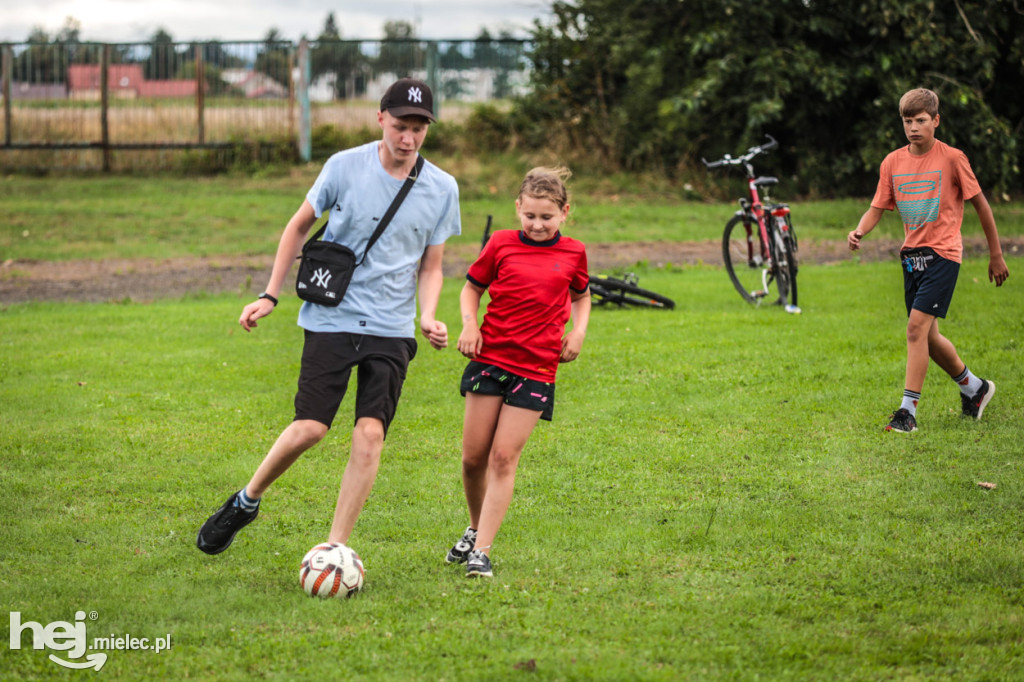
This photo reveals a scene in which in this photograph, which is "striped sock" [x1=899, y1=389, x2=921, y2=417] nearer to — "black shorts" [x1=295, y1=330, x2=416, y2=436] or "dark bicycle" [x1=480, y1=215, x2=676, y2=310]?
"black shorts" [x1=295, y1=330, x2=416, y2=436]

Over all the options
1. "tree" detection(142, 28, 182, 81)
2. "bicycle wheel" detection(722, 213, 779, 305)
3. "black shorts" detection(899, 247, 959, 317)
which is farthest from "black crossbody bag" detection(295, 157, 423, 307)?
"tree" detection(142, 28, 182, 81)

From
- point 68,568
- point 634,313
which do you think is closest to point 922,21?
point 634,313

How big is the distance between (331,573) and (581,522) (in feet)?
5.08

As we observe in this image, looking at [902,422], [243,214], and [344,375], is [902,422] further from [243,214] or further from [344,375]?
[243,214]

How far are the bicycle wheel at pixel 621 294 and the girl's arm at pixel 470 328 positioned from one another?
23.3 ft

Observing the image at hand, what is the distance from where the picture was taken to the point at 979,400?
7.10 m

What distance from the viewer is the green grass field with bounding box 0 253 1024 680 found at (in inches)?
151

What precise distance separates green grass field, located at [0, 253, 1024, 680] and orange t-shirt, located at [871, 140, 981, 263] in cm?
125

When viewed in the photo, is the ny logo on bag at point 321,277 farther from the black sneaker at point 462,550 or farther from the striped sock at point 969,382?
the striped sock at point 969,382

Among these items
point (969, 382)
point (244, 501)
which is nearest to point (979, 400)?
point (969, 382)

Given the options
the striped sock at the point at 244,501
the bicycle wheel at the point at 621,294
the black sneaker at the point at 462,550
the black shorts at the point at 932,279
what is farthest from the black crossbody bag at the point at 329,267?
the bicycle wheel at the point at 621,294

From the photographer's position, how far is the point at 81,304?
13.2 metres

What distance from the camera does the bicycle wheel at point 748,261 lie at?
11.9m

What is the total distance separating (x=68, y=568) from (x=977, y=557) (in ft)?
13.7
